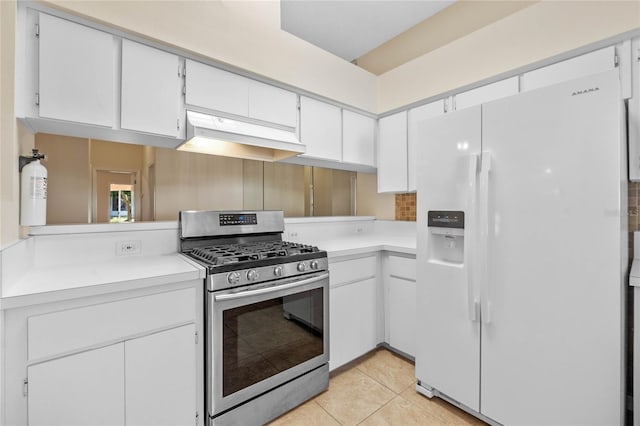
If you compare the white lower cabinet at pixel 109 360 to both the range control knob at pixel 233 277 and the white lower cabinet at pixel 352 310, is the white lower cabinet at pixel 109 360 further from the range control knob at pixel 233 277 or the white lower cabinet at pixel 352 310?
the white lower cabinet at pixel 352 310

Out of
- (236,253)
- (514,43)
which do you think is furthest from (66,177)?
(514,43)

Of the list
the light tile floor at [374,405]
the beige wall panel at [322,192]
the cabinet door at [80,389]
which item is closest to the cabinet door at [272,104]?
the beige wall panel at [322,192]

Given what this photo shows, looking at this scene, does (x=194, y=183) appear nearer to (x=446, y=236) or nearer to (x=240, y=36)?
(x=240, y=36)

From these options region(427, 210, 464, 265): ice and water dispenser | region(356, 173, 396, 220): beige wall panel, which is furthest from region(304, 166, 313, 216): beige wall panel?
region(427, 210, 464, 265): ice and water dispenser

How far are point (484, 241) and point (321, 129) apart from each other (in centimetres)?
154

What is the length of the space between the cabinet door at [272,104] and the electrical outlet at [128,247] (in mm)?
1111

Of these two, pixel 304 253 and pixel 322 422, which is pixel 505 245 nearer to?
pixel 304 253

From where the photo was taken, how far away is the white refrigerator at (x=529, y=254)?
1.16 meters

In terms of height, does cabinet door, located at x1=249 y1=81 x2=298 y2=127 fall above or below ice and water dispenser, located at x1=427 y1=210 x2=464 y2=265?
above

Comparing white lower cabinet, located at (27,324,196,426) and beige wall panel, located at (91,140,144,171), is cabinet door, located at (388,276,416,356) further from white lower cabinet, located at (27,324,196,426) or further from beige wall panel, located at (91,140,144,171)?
beige wall panel, located at (91,140,144,171)

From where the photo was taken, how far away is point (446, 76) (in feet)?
7.58

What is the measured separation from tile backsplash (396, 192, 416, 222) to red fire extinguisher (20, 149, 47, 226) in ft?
8.79

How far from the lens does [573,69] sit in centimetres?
172

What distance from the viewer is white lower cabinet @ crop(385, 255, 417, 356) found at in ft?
6.89
